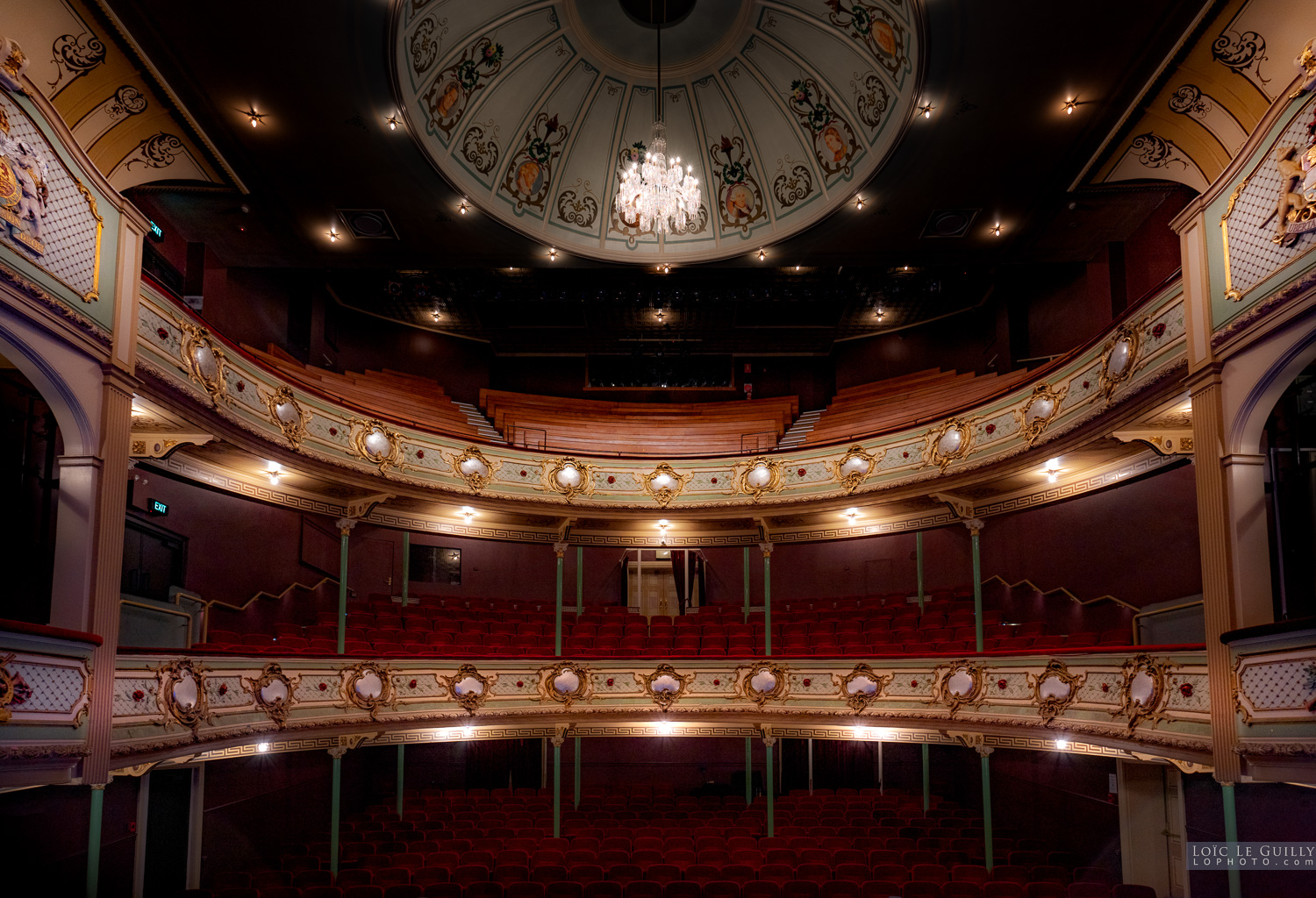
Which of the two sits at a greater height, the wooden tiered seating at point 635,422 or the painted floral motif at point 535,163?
the painted floral motif at point 535,163

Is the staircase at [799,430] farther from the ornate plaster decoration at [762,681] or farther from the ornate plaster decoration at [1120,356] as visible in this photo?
the ornate plaster decoration at [1120,356]

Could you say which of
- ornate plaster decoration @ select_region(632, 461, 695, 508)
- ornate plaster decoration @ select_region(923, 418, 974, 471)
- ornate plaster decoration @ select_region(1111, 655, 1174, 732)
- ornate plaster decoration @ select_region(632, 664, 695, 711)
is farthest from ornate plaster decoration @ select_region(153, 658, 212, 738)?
ornate plaster decoration @ select_region(923, 418, 974, 471)

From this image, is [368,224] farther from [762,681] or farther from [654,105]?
[762,681]

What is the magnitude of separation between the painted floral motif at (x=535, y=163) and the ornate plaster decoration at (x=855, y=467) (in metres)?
6.48

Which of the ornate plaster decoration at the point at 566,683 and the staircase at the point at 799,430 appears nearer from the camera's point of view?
the ornate plaster decoration at the point at 566,683

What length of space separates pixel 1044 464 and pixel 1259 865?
5577 mm

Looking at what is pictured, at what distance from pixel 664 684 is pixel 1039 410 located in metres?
6.88

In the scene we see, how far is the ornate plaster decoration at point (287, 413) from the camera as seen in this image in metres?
11.6

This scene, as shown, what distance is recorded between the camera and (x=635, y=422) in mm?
19969

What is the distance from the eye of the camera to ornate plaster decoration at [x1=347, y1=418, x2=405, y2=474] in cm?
1320

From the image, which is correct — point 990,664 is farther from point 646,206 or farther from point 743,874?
point 646,206

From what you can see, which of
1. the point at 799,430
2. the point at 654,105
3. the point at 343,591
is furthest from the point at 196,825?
the point at 799,430

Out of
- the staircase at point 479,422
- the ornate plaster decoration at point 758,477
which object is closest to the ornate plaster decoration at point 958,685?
the ornate plaster decoration at point 758,477

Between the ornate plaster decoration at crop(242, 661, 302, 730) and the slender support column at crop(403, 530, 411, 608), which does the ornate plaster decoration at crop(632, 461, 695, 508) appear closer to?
the slender support column at crop(403, 530, 411, 608)
